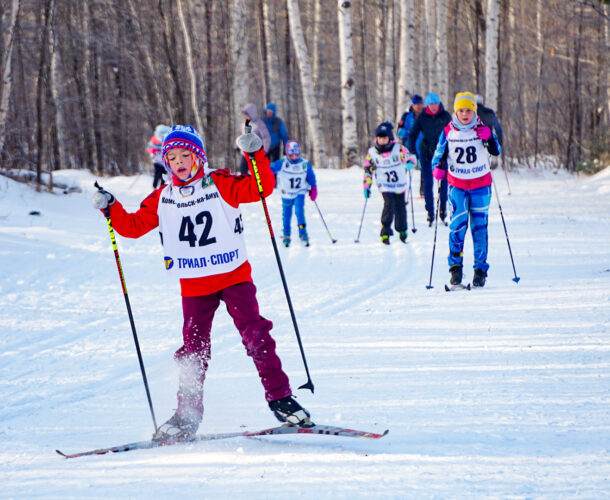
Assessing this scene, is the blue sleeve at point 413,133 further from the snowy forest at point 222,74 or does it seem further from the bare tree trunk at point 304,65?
the bare tree trunk at point 304,65

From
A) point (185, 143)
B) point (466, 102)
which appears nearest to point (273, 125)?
point (466, 102)

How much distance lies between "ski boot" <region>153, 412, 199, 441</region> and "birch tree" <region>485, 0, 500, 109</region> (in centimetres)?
1535

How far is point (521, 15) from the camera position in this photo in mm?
30906

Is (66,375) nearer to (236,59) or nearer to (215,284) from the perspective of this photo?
(215,284)

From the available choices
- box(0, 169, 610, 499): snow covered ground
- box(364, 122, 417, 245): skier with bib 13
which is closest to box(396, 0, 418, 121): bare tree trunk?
box(364, 122, 417, 245): skier with bib 13

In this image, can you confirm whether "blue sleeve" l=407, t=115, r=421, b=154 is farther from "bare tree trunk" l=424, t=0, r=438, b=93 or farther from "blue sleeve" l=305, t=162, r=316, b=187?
"bare tree trunk" l=424, t=0, r=438, b=93

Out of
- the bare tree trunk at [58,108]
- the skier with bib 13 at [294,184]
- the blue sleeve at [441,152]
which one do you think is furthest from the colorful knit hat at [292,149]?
the bare tree trunk at [58,108]

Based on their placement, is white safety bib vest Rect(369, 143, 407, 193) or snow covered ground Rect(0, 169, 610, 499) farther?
white safety bib vest Rect(369, 143, 407, 193)

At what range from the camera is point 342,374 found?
4.48 meters

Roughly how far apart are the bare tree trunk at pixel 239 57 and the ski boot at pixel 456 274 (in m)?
10.1

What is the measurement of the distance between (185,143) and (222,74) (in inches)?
677

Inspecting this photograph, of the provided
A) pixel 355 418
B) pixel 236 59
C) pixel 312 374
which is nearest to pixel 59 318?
pixel 312 374

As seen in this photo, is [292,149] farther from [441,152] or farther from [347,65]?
[347,65]

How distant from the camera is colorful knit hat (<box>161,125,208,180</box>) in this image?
3.61 m
